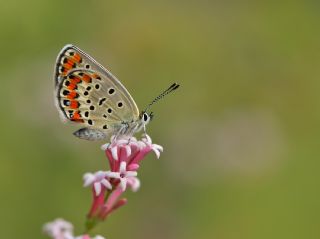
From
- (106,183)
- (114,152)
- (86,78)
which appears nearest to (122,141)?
(114,152)

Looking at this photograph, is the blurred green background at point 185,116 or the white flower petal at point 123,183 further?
the blurred green background at point 185,116

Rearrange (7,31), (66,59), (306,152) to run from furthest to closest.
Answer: (306,152)
(7,31)
(66,59)

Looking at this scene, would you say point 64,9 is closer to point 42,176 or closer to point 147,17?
point 147,17

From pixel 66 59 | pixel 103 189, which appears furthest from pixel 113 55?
pixel 103 189

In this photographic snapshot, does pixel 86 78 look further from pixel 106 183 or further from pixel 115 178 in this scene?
pixel 106 183

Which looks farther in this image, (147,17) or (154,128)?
(147,17)

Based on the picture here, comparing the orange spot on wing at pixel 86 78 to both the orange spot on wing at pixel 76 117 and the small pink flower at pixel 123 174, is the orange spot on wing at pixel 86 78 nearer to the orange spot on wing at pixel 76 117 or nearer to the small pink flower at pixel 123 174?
the orange spot on wing at pixel 76 117

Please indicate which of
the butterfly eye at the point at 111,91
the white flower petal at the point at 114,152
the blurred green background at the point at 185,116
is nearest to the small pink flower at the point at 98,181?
the white flower petal at the point at 114,152
